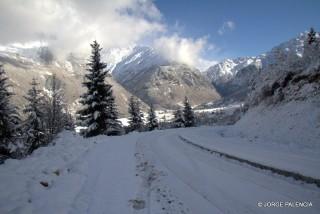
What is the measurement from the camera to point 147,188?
7.44m

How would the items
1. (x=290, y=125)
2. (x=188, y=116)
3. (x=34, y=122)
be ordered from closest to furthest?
(x=290, y=125) < (x=34, y=122) < (x=188, y=116)

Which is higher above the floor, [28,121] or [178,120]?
[28,121]

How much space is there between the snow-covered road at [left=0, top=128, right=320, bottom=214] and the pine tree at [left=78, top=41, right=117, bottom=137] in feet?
61.7

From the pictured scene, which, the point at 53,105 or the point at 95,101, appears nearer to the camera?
the point at 95,101

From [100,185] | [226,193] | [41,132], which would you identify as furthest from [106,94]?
[226,193]

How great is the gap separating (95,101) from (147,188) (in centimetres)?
2279

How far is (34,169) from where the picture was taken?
900cm

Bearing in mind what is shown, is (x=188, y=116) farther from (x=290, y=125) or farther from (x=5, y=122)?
(x=290, y=125)

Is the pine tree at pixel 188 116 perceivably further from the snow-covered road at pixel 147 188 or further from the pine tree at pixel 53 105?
the snow-covered road at pixel 147 188

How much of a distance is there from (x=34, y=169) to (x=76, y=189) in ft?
8.78

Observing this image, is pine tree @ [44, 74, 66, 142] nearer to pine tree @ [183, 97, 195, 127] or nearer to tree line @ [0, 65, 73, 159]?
tree line @ [0, 65, 73, 159]

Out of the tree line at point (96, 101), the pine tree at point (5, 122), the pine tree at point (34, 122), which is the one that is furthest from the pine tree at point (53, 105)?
the pine tree at point (5, 122)

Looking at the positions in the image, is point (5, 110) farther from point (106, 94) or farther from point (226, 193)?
point (226, 193)

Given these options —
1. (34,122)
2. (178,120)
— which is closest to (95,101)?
(34,122)
